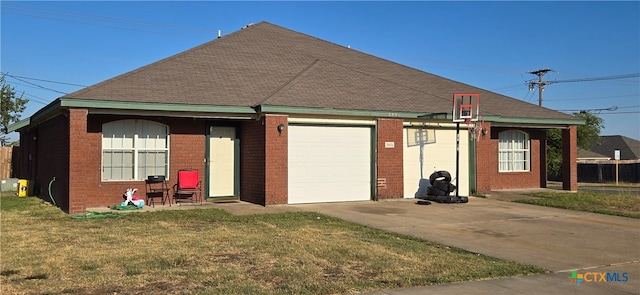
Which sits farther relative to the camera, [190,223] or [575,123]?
[575,123]

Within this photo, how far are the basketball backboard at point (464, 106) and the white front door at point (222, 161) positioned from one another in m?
7.04

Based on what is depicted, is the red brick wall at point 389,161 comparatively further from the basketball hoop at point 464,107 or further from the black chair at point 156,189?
the black chair at point 156,189

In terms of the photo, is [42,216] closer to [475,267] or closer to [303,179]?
[303,179]

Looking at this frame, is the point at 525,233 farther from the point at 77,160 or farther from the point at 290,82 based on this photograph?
the point at 77,160

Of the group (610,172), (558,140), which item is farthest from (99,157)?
(610,172)

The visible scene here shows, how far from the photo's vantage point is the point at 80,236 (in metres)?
9.16

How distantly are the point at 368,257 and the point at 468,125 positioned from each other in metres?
10.4

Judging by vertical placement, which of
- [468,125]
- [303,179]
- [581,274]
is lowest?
[581,274]

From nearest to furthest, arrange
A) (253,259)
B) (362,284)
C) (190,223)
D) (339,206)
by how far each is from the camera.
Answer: (362,284) → (253,259) → (190,223) → (339,206)

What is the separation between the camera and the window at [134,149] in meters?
14.0

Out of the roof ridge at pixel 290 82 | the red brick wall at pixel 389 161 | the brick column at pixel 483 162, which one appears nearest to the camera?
the roof ridge at pixel 290 82

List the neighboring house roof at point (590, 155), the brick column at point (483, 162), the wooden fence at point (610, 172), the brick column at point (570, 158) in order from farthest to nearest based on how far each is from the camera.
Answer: the neighboring house roof at point (590, 155), the wooden fence at point (610, 172), the brick column at point (570, 158), the brick column at point (483, 162)

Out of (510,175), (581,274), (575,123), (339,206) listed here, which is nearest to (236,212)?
(339,206)

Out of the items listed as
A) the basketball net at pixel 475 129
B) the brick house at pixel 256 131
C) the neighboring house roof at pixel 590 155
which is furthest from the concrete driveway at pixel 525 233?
the neighboring house roof at pixel 590 155
